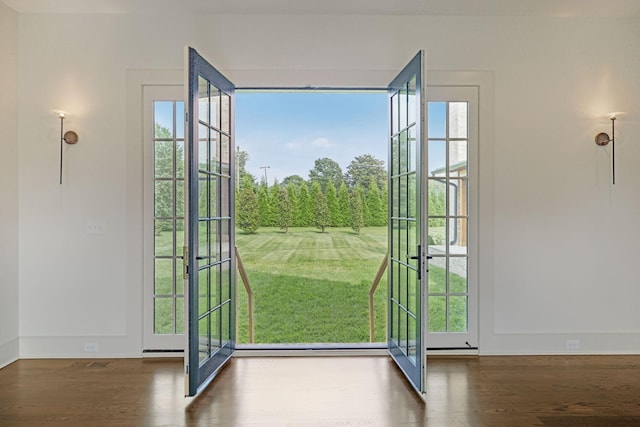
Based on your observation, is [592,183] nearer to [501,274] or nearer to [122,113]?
[501,274]

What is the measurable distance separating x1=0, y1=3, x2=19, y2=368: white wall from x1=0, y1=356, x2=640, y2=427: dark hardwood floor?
0.32 meters

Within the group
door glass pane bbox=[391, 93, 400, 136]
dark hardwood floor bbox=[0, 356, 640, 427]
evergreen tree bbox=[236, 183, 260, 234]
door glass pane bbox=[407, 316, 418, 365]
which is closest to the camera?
dark hardwood floor bbox=[0, 356, 640, 427]

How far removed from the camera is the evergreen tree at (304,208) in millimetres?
7918

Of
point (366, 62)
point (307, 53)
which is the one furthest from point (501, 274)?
point (307, 53)

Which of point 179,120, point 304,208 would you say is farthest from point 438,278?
point 304,208

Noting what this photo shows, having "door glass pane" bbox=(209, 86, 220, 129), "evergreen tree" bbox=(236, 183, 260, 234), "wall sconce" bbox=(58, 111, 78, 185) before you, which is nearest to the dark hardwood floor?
"wall sconce" bbox=(58, 111, 78, 185)

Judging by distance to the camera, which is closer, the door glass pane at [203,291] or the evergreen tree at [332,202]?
the door glass pane at [203,291]

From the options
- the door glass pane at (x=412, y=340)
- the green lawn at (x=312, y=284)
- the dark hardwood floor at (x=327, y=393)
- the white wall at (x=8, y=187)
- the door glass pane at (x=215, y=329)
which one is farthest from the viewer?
the green lawn at (x=312, y=284)

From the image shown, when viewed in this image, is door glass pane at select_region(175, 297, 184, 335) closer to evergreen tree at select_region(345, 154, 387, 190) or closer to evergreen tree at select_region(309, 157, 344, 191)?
evergreen tree at select_region(309, 157, 344, 191)

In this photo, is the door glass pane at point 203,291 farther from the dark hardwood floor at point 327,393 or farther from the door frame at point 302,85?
the door frame at point 302,85

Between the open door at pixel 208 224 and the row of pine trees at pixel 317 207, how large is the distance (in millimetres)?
3640

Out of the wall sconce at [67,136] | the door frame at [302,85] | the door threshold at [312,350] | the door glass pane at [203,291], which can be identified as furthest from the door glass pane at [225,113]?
the door threshold at [312,350]

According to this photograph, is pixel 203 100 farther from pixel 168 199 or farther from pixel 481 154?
pixel 481 154

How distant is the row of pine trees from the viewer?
7.86 metres
